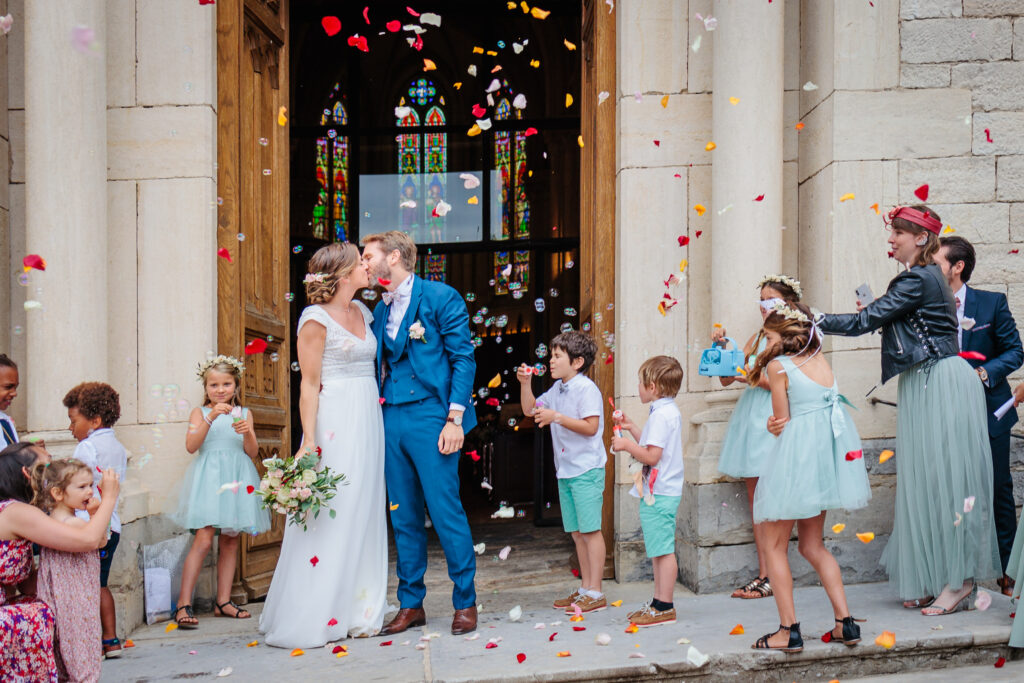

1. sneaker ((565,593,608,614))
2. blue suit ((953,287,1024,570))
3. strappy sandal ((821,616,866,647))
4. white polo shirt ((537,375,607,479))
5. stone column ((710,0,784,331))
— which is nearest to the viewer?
strappy sandal ((821,616,866,647))

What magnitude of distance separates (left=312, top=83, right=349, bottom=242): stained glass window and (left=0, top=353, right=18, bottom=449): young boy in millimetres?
7517

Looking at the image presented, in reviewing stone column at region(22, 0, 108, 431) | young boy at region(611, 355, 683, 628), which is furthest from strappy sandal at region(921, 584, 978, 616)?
stone column at region(22, 0, 108, 431)

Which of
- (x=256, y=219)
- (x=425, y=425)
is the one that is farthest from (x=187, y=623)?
(x=256, y=219)

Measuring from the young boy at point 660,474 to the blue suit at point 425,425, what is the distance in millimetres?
860

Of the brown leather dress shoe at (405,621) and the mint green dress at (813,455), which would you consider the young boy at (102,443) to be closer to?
the brown leather dress shoe at (405,621)

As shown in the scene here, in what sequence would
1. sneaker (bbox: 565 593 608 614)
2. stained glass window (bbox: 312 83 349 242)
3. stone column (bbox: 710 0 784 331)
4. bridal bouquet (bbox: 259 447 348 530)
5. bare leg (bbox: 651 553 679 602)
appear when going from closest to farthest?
bridal bouquet (bbox: 259 447 348 530), bare leg (bbox: 651 553 679 602), sneaker (bbox: 565 593 608 614), stone column (bbox: 710 0 784 331), stained glass window (bbox: 312 83 349 242)

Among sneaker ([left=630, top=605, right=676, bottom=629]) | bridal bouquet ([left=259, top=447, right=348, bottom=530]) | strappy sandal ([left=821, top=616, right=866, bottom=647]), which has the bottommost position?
sneaker ([left=630, top=605, right=676, bottom=629])

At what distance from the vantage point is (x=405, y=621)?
4711 millimetres

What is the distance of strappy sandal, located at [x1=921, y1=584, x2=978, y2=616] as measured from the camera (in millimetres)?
4517

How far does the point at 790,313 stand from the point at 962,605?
6.09ft

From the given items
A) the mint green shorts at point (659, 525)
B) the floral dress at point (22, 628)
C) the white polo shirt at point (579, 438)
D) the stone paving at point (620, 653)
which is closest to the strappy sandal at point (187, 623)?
the stone paving at point (620, 653)

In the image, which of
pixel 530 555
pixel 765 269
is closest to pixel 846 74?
pixel 765 269

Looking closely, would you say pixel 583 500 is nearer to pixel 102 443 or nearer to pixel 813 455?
pixel 813 455

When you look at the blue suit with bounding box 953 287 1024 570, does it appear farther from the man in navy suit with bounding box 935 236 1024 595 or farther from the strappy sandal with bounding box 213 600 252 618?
the strappy sandal with bounding box 213 600 252 618
